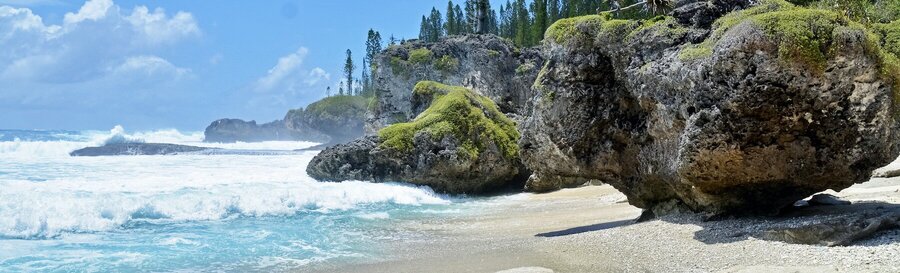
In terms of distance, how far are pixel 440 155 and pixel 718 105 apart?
750 inches

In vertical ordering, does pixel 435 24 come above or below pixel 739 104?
above

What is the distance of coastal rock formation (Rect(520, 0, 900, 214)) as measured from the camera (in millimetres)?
10922

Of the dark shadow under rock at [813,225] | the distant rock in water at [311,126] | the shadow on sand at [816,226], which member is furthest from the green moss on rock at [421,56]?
the distant rock in water at [311,126]

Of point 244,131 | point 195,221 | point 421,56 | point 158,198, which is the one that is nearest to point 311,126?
point 244,131

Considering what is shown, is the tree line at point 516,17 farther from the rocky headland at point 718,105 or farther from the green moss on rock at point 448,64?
the rocky headland at point 718,105

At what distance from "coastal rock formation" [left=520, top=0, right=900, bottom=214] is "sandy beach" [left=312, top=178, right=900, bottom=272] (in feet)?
2.95

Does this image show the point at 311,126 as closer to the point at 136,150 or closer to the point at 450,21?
the point at 450,21

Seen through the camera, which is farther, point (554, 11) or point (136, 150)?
point (554, 11)

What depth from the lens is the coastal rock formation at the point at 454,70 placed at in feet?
158

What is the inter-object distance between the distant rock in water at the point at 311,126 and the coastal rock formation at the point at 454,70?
57.3 metres

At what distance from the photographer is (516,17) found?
98.9 meters

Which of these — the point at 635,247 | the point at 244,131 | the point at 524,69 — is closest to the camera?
the point at 635,247

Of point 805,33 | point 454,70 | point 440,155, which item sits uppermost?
point 454,70

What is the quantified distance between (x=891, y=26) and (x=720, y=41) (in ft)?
16.8
